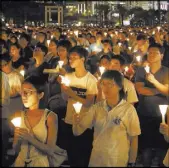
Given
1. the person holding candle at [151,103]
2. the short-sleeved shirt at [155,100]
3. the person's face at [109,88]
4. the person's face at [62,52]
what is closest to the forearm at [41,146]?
the person's face at [109,88]

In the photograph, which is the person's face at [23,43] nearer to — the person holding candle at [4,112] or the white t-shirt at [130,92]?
the person holding candle at [4,112]

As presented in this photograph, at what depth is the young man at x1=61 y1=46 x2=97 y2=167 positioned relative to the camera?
652 cm

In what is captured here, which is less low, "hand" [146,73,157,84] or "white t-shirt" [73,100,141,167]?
"hand" [146,73,157,84]

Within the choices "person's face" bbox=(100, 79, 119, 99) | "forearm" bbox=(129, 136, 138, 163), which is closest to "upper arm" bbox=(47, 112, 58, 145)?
"person's face" bbox=(100, 79, 119, 99)

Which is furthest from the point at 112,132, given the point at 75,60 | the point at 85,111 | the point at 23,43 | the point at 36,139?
the point at 23,43

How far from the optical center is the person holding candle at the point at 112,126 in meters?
4.87

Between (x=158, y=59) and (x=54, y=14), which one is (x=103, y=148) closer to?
(x=158, y=59)

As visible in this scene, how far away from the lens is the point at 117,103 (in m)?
4.99

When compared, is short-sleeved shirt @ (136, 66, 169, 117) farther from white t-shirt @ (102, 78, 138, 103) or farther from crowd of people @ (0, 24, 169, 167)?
white t-shirt @ (102, 78, 138, 103)

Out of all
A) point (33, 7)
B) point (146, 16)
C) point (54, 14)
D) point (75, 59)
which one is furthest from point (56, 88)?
point (146, 16)

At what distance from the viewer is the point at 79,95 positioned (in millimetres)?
6566

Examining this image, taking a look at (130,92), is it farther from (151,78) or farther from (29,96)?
(29,96)

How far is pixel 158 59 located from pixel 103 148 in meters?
2.34

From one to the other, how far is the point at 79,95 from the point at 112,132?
1719 millimetres
